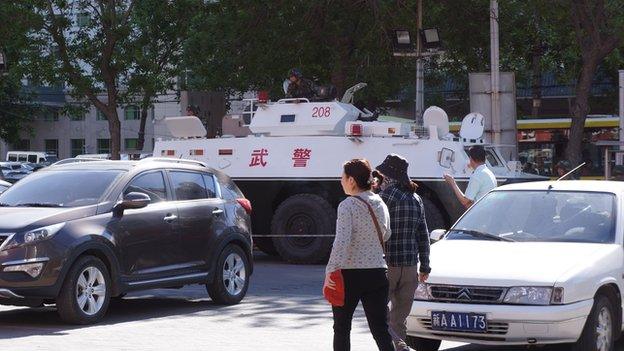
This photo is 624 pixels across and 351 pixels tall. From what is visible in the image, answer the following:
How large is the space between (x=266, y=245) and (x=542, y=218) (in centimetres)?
1051

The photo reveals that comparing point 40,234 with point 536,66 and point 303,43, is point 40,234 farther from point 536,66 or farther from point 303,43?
point 536,66

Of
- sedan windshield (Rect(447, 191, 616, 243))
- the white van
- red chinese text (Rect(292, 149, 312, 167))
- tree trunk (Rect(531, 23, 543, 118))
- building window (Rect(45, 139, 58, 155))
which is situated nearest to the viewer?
sedan windshield (Rect(447, 191, 616, 243))

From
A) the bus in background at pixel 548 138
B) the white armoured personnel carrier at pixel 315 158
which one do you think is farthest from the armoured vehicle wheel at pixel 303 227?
the bus in background at pixel 548 138

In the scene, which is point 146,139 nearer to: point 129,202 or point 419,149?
point 419,149

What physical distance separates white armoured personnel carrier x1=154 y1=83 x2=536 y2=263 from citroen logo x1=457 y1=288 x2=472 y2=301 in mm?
8702

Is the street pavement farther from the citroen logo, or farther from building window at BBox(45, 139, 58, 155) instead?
building window at BBox(45, 139, 58, 155)

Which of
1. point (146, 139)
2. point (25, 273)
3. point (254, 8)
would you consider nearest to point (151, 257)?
point (25, 273)

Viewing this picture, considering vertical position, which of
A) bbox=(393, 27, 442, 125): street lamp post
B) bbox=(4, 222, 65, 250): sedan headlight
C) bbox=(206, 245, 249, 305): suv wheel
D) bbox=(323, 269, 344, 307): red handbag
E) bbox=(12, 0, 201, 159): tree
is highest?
bbox=(12, 0, 201, 159): tree

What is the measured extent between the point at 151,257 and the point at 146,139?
50.7 m

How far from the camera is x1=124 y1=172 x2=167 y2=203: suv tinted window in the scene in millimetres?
12352

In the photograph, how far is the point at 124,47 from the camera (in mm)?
32094

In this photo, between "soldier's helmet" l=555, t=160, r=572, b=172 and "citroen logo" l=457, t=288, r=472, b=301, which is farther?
"soldier's helmet" l=555, t=160, r=572, b=172

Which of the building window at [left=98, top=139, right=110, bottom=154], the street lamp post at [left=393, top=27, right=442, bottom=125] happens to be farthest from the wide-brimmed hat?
the building window at [left=98, top=139, right=110, bottom=154]

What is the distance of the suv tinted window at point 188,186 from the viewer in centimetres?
1298
